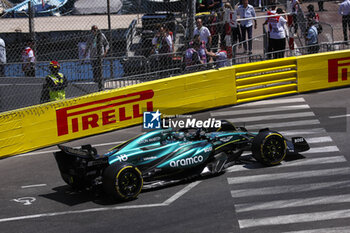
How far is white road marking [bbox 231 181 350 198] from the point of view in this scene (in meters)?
9.13

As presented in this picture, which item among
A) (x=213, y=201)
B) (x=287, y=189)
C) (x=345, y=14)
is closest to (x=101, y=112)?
(x=213, y=201)

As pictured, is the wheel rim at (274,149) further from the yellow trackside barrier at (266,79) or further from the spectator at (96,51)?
the yellow trackside barrier at (266,79)

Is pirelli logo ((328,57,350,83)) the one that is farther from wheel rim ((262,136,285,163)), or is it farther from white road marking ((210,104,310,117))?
wheel rim ((262,136,285,163))

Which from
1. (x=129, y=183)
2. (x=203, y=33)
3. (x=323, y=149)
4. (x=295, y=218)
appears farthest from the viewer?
(x=203, y=33)

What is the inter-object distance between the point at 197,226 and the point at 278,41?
9.64 metres

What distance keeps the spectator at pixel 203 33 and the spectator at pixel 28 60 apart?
4395mm

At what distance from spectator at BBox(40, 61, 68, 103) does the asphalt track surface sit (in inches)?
60.3

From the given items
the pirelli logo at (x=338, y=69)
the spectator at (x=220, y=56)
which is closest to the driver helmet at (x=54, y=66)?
the spectator at (x=220, y=56)

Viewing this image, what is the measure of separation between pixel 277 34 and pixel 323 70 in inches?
65.3

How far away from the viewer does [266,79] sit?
1556 centimetres

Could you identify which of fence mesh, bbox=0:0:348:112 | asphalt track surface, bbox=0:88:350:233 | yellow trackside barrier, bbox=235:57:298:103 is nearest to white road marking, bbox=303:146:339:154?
asphalt track surface, bbox=0:88:350:233

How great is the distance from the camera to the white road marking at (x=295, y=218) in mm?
7977

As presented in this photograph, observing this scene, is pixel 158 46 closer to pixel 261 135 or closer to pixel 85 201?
pixel 261 135

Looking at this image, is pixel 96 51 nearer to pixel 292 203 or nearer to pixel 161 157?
pixel 161 157
